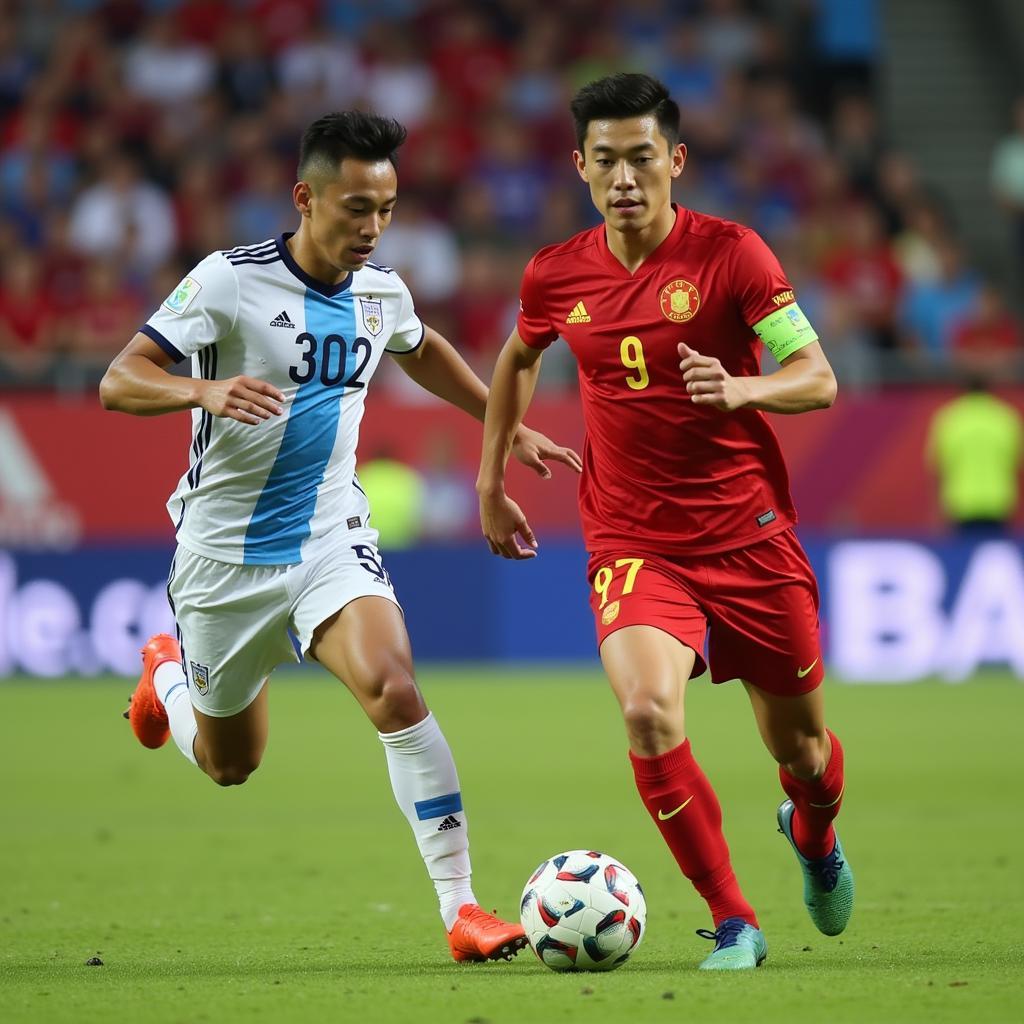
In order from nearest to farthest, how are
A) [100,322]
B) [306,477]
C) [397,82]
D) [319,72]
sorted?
[306,477] → [100,322] → [319,72] → [397,82]

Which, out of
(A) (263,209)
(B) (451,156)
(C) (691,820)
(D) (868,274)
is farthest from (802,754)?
(B) (451,156)

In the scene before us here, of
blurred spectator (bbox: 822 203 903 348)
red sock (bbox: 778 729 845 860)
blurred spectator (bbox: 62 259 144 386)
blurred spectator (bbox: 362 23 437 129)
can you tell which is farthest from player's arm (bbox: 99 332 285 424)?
blurred spectator (bbox: 362 23 437 129)

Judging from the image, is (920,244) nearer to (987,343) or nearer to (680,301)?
(987,343)

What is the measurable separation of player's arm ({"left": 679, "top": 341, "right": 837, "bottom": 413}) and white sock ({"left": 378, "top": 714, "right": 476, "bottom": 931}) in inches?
55.1

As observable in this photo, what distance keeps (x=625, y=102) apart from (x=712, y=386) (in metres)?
1.06

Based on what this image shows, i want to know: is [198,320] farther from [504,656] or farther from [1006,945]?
[504,656]

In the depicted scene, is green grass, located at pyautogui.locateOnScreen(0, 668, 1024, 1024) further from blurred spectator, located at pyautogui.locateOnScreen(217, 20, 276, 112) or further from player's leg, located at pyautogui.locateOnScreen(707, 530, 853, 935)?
blurred spectator, located at pyautogui.locateOnScreen(217, 20, 276, 112)

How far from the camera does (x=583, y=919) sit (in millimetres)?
5500

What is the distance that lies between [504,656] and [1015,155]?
7511mm

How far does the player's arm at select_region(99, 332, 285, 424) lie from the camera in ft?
17.8

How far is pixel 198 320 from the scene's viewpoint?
5926 mm

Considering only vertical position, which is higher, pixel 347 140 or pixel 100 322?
pixel 100 322

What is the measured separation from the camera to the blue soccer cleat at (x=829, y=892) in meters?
6.11

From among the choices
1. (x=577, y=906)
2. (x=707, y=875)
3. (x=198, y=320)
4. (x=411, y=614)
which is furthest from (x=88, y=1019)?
(x=411, y=614)
